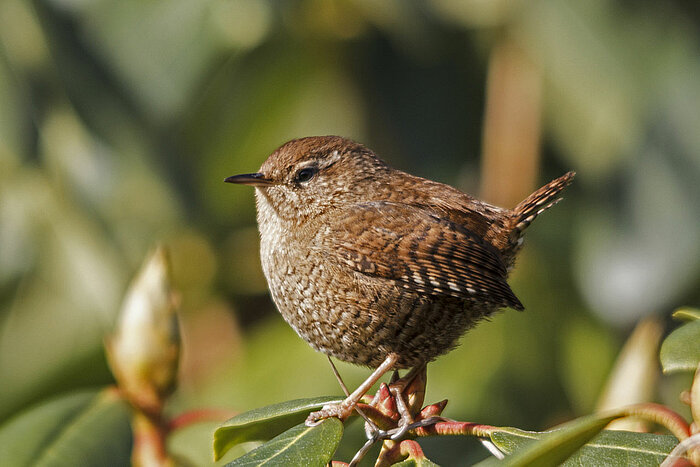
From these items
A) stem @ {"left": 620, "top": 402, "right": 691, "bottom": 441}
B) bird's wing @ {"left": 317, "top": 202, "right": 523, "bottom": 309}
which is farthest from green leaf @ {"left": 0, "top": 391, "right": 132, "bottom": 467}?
stem @ {"left": 620, "top": 402, "right": 691, "bottom": 441}

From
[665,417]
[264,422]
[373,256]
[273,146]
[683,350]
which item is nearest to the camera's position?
[665,417]

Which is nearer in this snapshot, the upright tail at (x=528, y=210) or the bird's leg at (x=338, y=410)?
the bird's leg at (x=338, y=410)

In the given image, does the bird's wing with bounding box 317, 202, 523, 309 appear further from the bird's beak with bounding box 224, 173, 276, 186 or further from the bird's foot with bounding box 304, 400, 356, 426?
the bird's foot with bounding box 304, 400, 356, 426

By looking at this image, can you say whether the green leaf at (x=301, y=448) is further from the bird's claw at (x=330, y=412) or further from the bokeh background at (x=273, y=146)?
the bokeh background at (x=273, y=146)

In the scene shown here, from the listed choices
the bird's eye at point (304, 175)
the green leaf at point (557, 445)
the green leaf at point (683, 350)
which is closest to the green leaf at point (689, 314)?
the green leaf at point (683, 350)

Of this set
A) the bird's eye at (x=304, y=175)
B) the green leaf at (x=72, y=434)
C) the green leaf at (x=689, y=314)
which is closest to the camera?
the green leaf at (x=689, y=314)

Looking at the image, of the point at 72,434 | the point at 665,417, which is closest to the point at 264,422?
the point at 72,434

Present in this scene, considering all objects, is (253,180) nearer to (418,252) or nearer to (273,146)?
(418,252)
